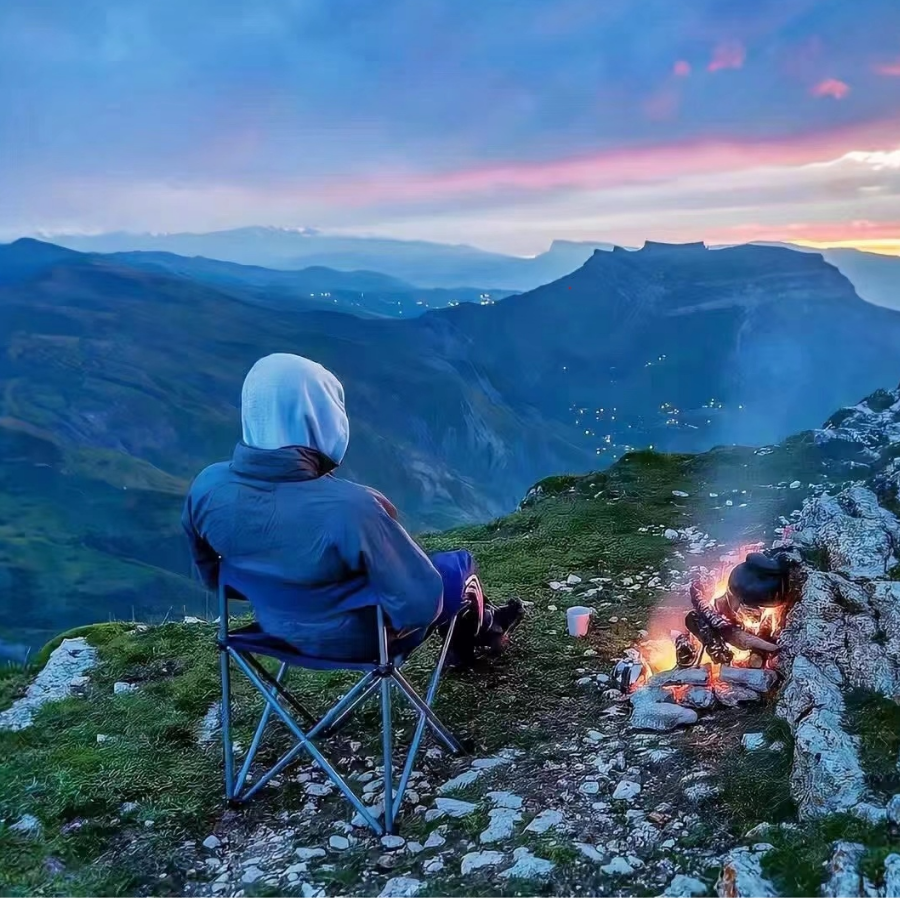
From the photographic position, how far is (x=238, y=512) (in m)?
3.43

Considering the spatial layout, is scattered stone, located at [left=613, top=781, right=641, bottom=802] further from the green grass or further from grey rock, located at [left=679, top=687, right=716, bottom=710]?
the green grass

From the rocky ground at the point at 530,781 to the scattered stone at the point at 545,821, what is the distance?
1 centimetres

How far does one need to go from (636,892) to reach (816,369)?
3575 inches

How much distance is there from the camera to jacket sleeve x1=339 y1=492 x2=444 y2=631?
10.7 ft

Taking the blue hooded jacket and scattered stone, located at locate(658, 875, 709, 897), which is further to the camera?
the blue hooded jacket

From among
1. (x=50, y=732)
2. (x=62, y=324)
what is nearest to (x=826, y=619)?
(x=50, y=732)

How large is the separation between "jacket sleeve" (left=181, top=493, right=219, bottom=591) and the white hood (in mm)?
519

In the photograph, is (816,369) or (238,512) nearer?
(238,512)

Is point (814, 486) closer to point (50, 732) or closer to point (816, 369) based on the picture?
point (50, 732)

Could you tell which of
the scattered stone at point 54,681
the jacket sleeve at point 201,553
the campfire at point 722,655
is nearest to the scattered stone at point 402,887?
the jacket sleeve at point 201,553

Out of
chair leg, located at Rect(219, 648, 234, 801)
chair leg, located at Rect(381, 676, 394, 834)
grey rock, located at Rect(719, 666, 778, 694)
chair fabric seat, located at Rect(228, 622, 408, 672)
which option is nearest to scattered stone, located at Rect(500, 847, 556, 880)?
chair leg, located at Rect(381, 676, 394, 834)

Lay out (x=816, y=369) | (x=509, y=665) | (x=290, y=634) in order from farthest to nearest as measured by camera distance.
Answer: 1. (x=816, y=369)
2. (x=509, y=665)
3. (x=290, y=634)

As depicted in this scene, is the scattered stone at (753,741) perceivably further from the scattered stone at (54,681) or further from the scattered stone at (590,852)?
the scattered stone at (54,681)

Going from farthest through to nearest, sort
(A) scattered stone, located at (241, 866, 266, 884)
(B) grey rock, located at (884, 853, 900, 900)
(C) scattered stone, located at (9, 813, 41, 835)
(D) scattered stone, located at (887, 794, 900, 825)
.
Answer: (C) scattered stone, located at (9, 813, 41, 835) → (A) scattered stone, located at (241, 866, 266, 884) → (D) scattered stone, located at (887, 794, 900, 825) → (B) grey rock, located at (884, 853, 900, 900)
